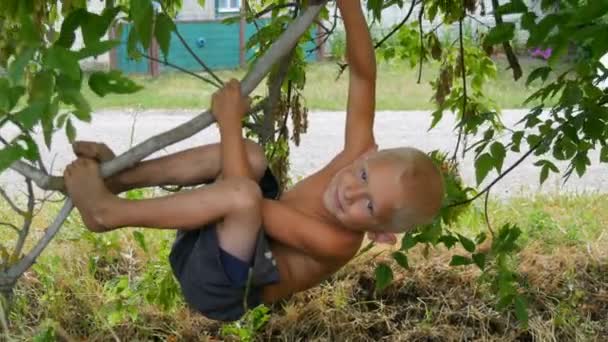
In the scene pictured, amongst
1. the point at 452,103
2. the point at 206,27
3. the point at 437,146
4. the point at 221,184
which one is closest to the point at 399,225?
the point at 221,184

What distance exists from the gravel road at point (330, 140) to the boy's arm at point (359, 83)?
355cm

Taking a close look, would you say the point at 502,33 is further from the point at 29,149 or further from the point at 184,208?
the point at 29,149

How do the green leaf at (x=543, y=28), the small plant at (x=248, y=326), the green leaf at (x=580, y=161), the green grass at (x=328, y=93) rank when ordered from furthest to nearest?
the green grass at (x=328, y=93), the small plant at (x=248, y=326), the green leaf at (x=580, y=161), the green leaf at (x=543, y=28)

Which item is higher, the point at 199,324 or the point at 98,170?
the point at 98,170

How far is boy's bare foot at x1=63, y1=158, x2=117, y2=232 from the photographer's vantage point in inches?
54.6

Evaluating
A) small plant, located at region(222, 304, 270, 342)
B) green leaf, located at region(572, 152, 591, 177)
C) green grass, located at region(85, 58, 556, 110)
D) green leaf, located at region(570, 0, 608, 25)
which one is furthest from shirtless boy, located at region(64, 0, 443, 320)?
green grass, located at region(85, 58, 556, 110)

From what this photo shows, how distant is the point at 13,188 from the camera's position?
16.7ft

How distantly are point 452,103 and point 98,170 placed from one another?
1.93 metres

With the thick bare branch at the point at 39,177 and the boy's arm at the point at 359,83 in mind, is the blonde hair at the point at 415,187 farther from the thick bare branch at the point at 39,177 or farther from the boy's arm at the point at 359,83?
the thick bare branch at the point at 39,177

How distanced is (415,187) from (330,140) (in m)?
5.41

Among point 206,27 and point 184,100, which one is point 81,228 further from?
point 206,27

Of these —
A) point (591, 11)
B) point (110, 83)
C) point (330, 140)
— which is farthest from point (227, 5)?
point (110, 83)

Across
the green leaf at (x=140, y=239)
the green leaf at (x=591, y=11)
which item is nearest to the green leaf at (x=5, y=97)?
the green leaf at (x=591, y=11)

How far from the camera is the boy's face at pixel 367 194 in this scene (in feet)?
4.65
